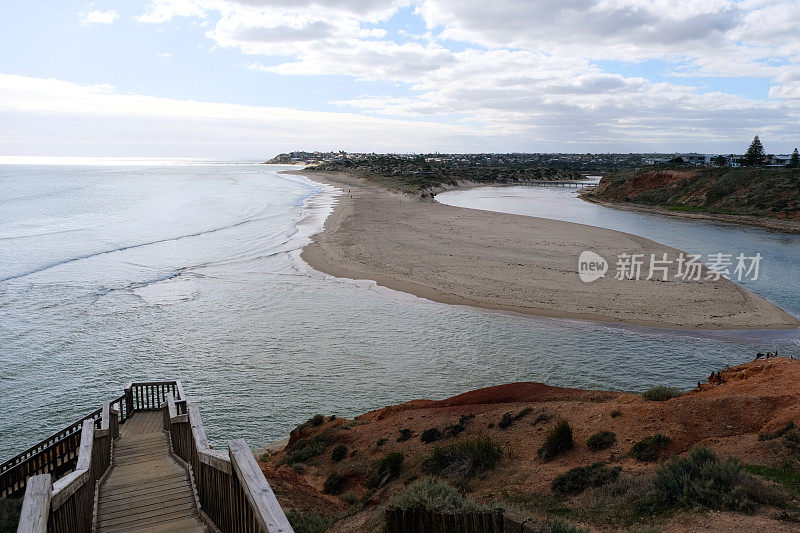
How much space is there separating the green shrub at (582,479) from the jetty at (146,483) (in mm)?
5566

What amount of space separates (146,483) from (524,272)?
84.5ft

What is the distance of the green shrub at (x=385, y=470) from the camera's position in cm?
1042

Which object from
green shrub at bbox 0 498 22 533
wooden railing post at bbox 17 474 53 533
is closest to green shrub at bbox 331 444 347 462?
green shrub at bbox 0 498 22 533

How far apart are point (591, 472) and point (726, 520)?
2807 millimetres

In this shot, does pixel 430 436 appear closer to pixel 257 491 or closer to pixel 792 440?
pixel 792 440

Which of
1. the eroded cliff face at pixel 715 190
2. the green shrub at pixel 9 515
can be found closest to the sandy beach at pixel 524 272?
the green shrub at pixel 9 515

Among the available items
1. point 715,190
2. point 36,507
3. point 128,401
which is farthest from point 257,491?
point 715,190

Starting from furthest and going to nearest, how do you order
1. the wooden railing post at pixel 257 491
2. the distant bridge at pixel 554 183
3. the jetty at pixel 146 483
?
the distant bridge at pixel 554 183, the jetty at pixel 146 483, the wooden railing post at pixel 257 491

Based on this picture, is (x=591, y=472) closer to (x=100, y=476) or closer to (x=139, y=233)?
(x=100, y=476)

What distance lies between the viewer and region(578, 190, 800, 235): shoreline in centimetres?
5527

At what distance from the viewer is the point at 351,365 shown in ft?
60.5

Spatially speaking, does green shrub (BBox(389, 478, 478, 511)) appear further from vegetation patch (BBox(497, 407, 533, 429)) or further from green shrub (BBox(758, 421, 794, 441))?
green shrub (BBox(758, 421, 794, 441))

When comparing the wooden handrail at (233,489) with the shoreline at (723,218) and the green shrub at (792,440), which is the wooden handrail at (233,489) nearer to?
the green shrub at (792,440)

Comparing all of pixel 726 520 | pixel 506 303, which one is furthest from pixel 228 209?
pixel 726 520
